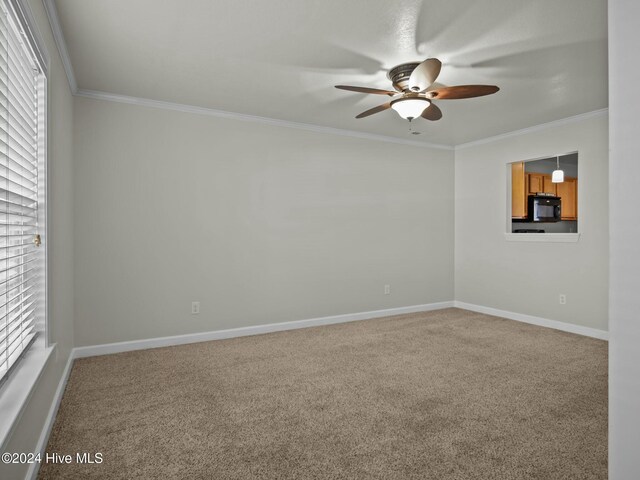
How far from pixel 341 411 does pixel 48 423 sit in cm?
165

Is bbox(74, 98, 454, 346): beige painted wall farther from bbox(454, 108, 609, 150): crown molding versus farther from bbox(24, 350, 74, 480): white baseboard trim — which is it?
bbox(24, 350, 74, 480): white baseboard trim

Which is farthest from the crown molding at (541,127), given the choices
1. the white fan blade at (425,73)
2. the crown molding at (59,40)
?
the crown molding at (59,40)

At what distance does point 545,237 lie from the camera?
4.59 meters

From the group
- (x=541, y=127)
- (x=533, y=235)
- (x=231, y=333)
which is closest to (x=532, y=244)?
(x=533, y=235)

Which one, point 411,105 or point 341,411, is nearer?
point 341,411

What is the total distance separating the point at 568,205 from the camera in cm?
691

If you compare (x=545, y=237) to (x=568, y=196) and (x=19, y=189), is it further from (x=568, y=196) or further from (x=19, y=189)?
(x=19, y=189)

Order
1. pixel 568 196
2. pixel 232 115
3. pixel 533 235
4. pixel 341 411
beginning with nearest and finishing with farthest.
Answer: pixel 341 411 → pixel 232 115 → pixel 533 235 → pixel 568 196

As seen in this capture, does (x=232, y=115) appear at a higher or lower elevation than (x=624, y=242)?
higher

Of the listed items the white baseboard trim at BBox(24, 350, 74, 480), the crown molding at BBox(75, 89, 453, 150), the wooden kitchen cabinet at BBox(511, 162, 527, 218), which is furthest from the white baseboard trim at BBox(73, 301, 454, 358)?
the crown molding at BBox(75, 89, 453, 150)

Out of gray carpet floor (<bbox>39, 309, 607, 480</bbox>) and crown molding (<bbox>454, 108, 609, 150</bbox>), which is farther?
crown molding (<bbox>454, 108, 609, 150</bbox>)

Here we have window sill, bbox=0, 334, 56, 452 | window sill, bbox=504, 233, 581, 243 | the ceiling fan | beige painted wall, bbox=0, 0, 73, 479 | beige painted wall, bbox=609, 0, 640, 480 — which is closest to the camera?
beige painted wall, bbox=609, 0, 640, 480

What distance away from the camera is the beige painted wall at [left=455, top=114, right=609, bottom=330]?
13.4 feet

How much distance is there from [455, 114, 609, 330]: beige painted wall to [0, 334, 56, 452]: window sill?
4.70 m
